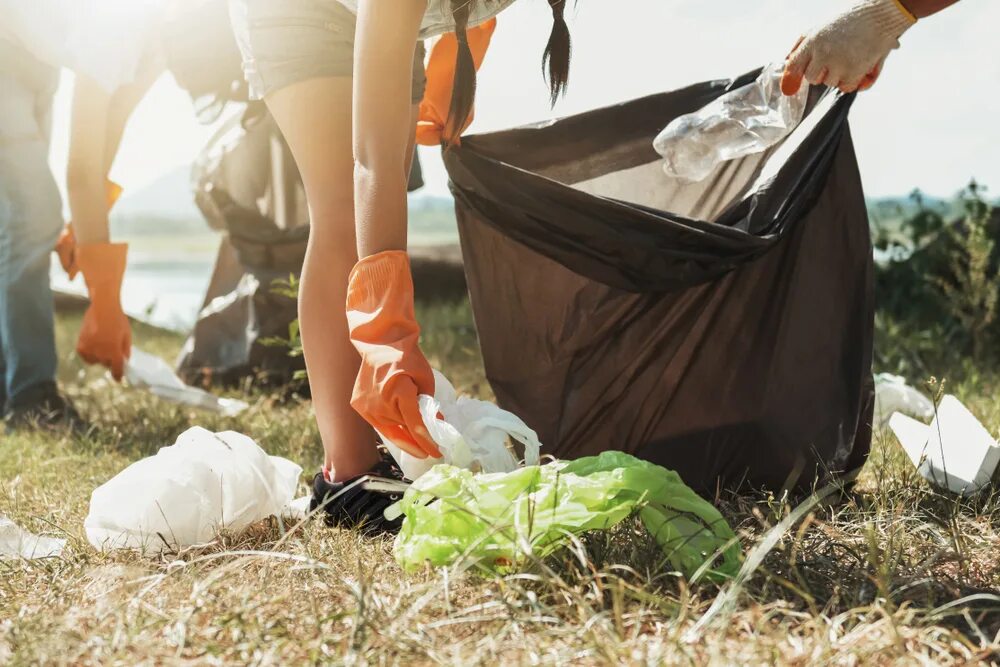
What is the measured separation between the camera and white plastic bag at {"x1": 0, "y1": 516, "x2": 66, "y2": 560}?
4.98 ft

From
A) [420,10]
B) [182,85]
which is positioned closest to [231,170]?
[182,85]

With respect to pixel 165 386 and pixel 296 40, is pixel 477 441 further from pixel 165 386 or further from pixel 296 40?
pixel 165 386

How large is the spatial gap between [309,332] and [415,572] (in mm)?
474

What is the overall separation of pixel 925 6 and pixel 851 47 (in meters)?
0.12

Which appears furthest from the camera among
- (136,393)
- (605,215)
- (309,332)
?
(136,393)

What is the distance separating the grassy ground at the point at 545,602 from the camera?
1058mm

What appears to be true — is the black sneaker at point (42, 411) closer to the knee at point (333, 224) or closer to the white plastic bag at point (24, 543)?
the white plastic bag at point (24, 543)

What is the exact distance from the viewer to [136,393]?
121 inches

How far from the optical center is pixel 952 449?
1.75 meters

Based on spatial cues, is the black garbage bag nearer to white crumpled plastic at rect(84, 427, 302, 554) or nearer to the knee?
the knee

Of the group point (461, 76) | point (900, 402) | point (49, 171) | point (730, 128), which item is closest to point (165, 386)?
point (49, 171)

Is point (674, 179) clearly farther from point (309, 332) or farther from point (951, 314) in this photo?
point (951, 314)

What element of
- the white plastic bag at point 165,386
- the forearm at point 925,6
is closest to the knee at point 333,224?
the forearm at point 925,6

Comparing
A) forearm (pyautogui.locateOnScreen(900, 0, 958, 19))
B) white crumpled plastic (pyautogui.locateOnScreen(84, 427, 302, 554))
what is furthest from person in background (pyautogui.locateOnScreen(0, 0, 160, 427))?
forearm (pyautogui.locateOnScreen(900, 0, 958, 19))
